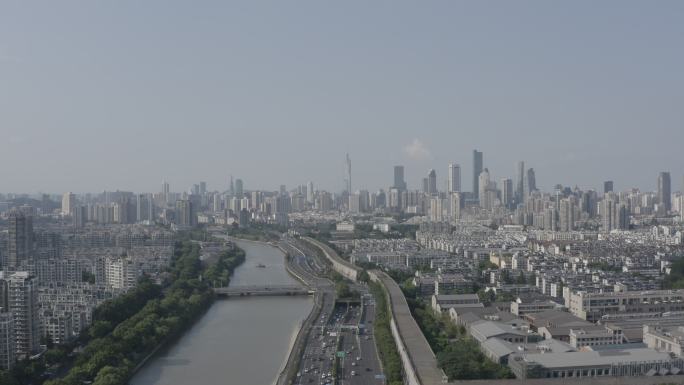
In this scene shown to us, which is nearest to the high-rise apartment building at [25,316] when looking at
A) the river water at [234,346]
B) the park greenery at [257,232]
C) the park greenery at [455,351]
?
the river water at [234,346]

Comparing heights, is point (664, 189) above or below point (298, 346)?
above

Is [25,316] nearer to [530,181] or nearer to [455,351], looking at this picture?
[455,351]

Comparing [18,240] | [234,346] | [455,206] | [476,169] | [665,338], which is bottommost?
[234,346]

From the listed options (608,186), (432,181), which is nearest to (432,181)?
(432,181)

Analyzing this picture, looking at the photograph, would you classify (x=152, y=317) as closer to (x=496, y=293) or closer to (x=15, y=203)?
(x=496, y=293)

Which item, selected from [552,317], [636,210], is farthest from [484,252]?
[636,210]

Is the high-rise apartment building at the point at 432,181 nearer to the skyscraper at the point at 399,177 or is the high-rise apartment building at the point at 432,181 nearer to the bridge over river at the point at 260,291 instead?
the skyscraper at the point at 399,177

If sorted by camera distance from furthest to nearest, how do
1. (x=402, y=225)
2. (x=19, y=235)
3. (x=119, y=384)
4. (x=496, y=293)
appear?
1. (x=402, y=225)
2. (x=19, y=235)
3. (x=496, y=293)
4. (x=119, y=384)
